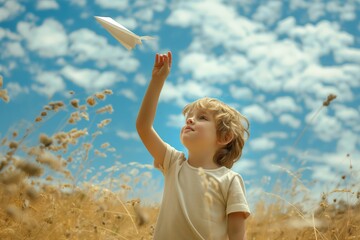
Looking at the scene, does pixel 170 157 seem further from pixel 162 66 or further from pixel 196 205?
pixel 162 66

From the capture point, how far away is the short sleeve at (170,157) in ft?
8.43

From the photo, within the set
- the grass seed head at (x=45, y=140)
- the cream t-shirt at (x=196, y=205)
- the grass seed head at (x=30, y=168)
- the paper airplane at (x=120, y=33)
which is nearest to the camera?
the grass seed head at (x=30, y=168)

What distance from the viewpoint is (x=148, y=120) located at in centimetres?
249

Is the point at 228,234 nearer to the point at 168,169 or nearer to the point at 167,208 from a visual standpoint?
the point at 167,208

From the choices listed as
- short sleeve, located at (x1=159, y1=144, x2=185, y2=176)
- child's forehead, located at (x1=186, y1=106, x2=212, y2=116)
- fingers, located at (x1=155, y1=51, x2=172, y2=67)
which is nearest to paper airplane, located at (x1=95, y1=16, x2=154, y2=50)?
fingers, located at (x1=155, y1=51, x2=172, y2=67)

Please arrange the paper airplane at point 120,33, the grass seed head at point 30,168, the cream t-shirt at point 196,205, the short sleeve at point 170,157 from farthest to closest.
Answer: the short sleeve at point 170,157 → the paper airplane at point 120,33 → the cream t-shirt at point 196,205 → the grass seed head at point 30,168

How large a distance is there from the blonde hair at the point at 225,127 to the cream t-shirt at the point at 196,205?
151mm

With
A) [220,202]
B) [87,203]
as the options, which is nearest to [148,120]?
[220,202]

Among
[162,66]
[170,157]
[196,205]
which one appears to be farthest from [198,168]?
[162,66]

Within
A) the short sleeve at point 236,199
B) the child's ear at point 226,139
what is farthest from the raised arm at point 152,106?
the short sleeve at point 236,199

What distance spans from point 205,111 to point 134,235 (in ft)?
4.07

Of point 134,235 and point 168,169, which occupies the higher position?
point 168,169

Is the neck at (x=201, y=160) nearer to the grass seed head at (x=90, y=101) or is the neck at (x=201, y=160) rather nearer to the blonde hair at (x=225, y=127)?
the blonde hair at (x=225, y=127)

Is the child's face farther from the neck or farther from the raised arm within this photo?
the raised arm
